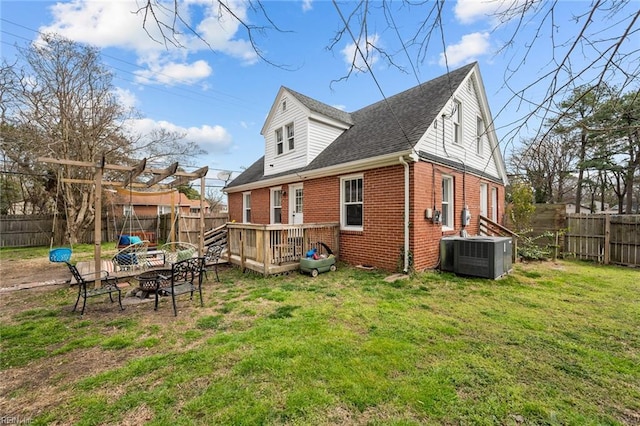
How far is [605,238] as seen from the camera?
28.9ft

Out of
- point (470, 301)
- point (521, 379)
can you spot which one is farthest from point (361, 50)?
point (470, 301)

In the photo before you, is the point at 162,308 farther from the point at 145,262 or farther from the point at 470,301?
the point at 470,301

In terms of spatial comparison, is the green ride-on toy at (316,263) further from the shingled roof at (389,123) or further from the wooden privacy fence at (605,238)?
the wooden privacy fence at (605,238)

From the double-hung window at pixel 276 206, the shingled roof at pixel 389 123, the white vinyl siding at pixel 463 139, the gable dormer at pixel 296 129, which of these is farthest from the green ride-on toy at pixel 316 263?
the double-hung window at pixel 276 206

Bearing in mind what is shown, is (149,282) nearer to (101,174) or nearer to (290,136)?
(101,174)

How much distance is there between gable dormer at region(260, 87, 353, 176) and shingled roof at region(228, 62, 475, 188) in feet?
0.49

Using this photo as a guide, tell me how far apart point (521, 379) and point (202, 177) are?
7.67 meters

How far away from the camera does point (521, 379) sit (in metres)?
2.61

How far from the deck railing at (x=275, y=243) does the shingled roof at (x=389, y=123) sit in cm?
230

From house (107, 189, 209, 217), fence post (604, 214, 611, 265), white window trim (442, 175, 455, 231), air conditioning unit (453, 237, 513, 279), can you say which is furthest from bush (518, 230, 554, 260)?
house (107, 189, 209, 217)

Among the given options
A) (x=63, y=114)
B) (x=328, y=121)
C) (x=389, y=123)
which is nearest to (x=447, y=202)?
(x=389, y=123)

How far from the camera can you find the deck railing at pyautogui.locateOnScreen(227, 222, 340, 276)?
22.8 ft

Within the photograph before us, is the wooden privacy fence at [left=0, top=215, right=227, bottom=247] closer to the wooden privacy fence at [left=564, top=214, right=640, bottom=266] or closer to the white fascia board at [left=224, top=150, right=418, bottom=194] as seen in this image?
the white fascia board at [left=224, top=150, right=418, bottom=194]

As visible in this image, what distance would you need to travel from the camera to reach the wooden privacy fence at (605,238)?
27.2ft
